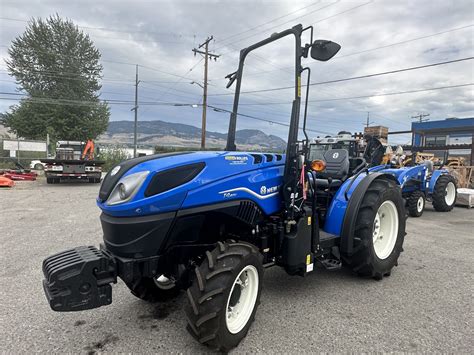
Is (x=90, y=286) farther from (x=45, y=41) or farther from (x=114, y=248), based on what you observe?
(x=45, y=41)

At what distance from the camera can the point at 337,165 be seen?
4523 mm

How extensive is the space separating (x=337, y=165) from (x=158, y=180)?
9.82 ft

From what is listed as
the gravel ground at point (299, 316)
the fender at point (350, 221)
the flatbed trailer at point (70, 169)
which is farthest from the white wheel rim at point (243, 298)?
the flatbed trailer at point (70, 169)

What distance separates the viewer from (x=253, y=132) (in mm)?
3623

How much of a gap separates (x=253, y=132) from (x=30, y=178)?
46.7 ft

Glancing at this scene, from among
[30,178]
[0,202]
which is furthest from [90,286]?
[30,178]

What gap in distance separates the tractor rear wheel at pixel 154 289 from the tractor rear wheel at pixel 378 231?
191cm

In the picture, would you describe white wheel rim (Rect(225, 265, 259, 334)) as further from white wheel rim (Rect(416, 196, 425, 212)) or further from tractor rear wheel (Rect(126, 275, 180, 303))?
white wheel rim (Rect(416, 196, 425, 212))

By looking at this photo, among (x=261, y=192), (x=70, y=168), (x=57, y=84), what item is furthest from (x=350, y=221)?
(x=57, y=84)

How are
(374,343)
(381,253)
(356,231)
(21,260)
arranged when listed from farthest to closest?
(21,260) → (381,253) → (356,231) → (374,343)

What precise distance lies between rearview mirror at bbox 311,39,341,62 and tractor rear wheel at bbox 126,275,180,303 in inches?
95.2

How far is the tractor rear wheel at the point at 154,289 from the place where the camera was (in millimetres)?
2969

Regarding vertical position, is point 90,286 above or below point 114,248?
below

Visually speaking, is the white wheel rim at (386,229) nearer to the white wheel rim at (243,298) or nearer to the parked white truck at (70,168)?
the white wheel rim at (243,298)
